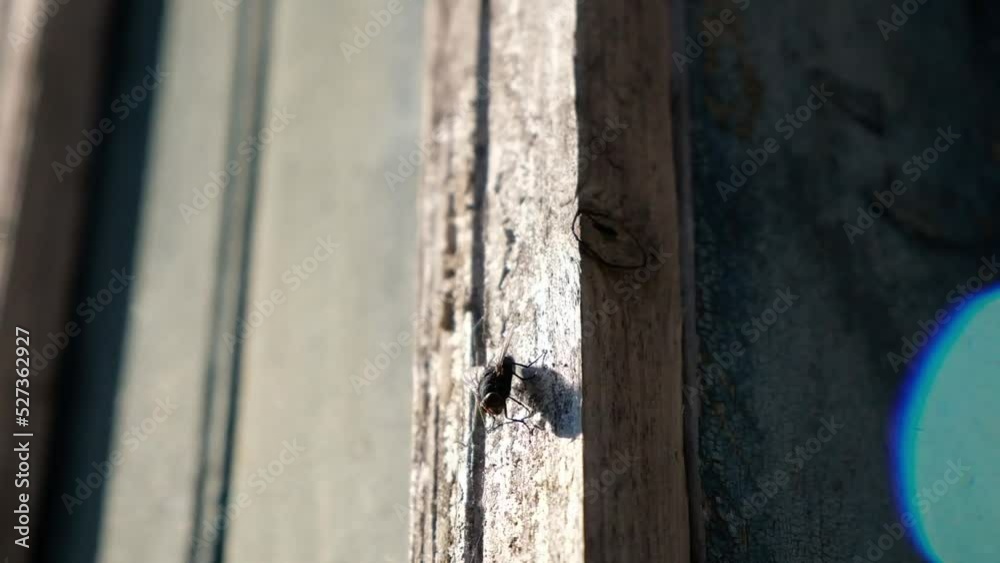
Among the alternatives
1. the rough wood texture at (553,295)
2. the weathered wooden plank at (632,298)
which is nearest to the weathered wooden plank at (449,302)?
the rough wood texture at (553,295)

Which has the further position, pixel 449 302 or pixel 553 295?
pixel 449 302

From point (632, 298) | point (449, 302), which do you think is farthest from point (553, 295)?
point (449, 302)

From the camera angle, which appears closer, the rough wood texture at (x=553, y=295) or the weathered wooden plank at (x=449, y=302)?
the rough wood texture at (x=553, y=295)

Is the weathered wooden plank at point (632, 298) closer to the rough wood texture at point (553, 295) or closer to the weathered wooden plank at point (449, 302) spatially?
the rough wood texture at point (553, 295)

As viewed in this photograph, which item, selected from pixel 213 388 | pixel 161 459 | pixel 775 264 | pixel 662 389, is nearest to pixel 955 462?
pixel 775 264

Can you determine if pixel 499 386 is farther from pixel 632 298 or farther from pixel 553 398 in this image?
pixel 632 298

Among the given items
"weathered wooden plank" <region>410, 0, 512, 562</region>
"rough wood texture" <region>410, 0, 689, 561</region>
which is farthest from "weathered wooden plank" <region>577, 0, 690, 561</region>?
"weathered wooden plank" <region>410, 0, 512, 562</region>

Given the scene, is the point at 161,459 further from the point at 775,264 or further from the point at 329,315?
the point at 775,264
